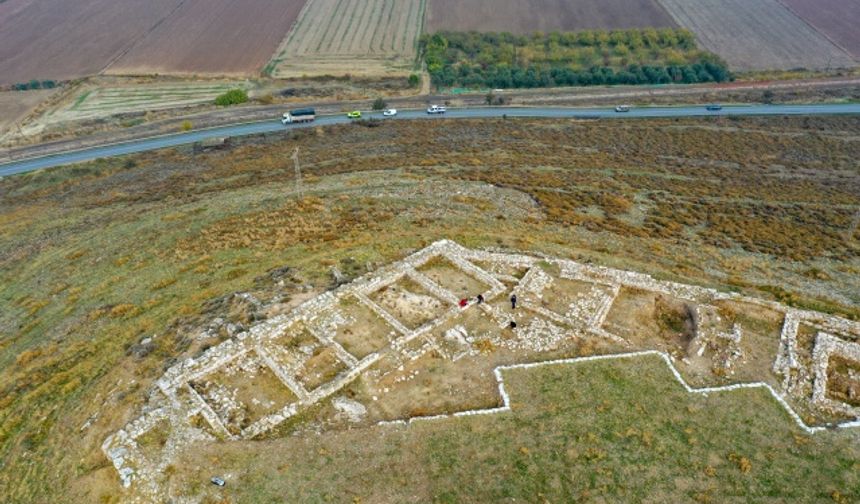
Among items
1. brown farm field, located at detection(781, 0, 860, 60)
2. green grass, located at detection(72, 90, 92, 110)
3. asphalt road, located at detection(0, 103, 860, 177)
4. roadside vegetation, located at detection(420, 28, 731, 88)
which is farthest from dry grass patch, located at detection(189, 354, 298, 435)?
brown farm field, located at detection(781, 0, 860, 60)

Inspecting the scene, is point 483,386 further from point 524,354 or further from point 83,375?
point 83,375

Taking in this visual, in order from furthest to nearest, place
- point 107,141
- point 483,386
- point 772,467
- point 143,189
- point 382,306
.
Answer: point 107,141 → point 143,189 → point 382,306 → point 483,386 → point 772,467

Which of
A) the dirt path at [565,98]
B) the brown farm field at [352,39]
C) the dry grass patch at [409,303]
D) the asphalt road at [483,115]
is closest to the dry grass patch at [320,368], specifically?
the dry grass patch at [409,303]

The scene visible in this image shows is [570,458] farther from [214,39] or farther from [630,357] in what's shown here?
[214,39]

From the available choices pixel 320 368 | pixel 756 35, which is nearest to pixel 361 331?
pixel 320 368

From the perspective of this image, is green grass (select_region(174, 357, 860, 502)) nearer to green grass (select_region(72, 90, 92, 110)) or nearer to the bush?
the bush

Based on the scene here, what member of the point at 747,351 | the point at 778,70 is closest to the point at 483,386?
the point at 747,351

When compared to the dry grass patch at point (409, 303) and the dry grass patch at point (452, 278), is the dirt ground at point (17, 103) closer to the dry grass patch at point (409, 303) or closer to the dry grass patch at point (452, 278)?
the dry grass patch at point (409, 303)
